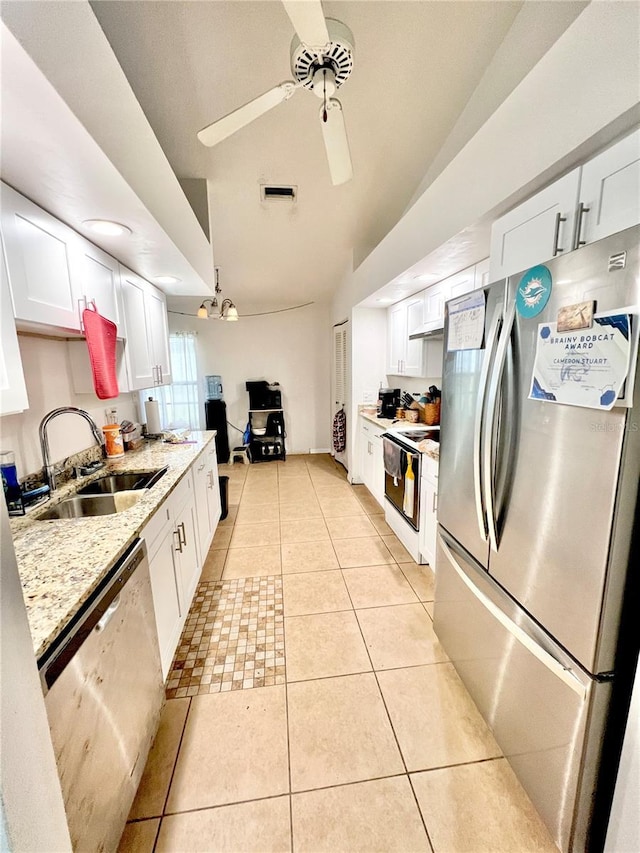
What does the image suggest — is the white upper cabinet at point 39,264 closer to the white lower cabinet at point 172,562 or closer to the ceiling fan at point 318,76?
the ceiling fan at point 318,76

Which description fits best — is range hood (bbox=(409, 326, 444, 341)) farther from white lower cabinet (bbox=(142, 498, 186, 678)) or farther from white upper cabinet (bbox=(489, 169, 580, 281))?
white lower cabinet (bbox=(142, 498, 186, 678))

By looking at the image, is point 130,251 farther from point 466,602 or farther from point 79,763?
point 466,602

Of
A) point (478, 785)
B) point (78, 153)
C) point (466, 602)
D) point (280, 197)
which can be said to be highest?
point (280, 197)

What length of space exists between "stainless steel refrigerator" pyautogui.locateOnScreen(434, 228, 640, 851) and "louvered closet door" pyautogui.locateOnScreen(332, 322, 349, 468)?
2.93m

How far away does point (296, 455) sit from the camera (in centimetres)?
572

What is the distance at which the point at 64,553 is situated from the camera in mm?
1150

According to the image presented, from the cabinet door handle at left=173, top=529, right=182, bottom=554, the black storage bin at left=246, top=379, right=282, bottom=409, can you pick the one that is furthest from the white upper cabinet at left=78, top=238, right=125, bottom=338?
the black storage bin at left=246, top=379, right=282, bottom=409

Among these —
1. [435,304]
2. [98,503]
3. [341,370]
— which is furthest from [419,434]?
[98,503]

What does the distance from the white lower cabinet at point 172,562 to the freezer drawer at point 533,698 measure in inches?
53.6

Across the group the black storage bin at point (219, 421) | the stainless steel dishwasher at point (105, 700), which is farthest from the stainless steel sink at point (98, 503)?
the black storage bin at point (219, 421)

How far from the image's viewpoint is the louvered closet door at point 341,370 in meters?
4.31

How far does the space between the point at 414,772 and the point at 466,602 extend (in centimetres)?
64

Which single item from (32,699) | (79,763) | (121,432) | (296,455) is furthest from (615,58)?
(296,455)

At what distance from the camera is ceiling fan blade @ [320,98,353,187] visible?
4.02 feet
